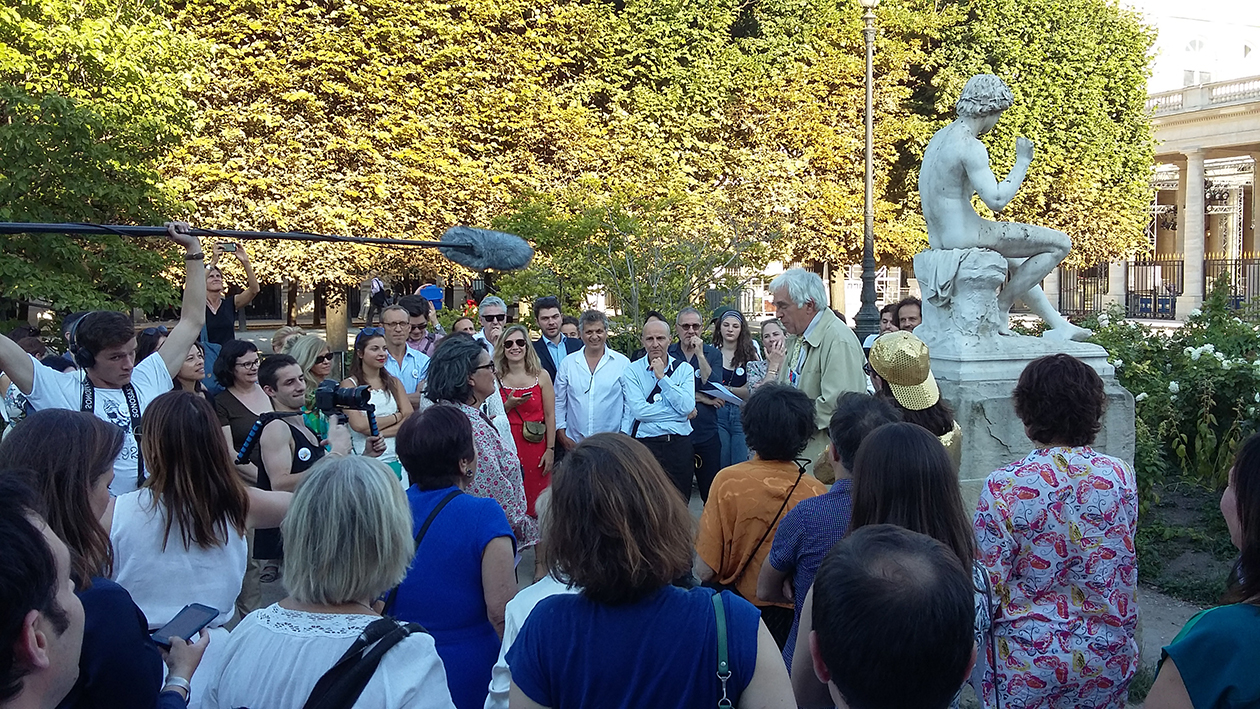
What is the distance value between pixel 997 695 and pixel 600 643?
60.7 inches

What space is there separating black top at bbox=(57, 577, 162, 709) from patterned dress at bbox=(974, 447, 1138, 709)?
7.54 ft

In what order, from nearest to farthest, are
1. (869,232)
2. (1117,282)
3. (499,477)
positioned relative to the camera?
(499,477), (869,232), (1117,282)

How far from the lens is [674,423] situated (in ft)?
21.2

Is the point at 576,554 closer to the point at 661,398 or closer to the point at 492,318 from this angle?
the point at 661,398

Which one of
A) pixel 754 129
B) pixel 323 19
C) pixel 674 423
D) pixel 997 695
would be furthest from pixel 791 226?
pixel 997 695

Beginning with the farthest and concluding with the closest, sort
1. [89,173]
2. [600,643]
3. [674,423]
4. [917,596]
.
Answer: [89,173] → [674,423] → [600,643] → [917,596]

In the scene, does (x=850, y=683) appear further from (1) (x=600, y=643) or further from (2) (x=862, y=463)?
(2) (x=862, y=463)

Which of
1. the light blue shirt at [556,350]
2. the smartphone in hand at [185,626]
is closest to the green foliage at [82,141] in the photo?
the light blue shirt at [556,350]

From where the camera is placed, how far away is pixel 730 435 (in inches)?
290

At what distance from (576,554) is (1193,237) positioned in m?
36.8

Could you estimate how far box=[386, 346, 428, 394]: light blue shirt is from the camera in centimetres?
677

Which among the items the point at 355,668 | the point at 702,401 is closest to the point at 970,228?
the point at 702,401

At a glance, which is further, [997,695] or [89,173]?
A: [89,173]

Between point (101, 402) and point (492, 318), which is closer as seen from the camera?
point (101, 402)
